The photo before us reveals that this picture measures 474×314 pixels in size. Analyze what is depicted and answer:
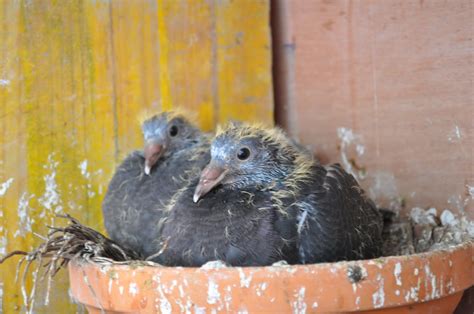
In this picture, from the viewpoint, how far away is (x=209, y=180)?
2.15 metres

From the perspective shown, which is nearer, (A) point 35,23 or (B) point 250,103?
(A) point 35,23

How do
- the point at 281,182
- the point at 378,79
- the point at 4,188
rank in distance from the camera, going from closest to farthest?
the point at 281,182
the point at 4,188
the point at 378,79

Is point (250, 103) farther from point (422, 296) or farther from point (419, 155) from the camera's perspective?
point (422, 296)

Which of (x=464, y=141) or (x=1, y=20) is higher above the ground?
(x=1, y=20)

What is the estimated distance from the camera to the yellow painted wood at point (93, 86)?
2484 millimetres

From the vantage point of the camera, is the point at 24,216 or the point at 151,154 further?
the point at 151,154

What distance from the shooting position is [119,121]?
2729 millimetres

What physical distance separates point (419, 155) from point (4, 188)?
1.48 metres

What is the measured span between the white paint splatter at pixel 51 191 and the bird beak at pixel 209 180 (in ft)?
2.20

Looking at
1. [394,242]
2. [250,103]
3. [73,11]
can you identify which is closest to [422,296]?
[394,242]

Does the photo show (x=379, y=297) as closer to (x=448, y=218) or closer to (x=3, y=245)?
(x=448, y=218)

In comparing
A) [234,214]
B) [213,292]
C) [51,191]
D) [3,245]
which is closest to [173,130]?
Result: [51,191]

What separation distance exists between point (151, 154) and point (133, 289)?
1003 mm

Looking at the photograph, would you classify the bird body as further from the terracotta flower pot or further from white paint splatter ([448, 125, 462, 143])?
white paint splatter ([448, 125, 462, 143])
